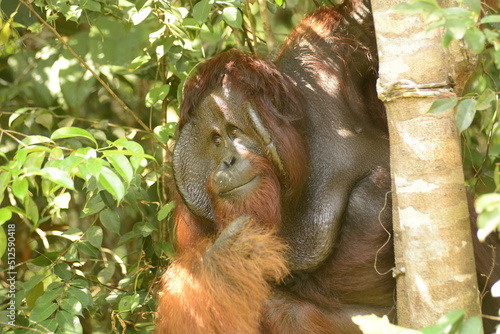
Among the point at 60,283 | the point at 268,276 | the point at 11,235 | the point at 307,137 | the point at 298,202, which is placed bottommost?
the point at 11,235

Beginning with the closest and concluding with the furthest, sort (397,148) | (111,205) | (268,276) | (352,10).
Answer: (397,148) < (268,276) < (352,10) < (111,205)

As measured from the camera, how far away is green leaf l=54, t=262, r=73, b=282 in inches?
124

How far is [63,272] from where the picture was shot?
3154mm

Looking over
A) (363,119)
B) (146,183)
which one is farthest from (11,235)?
(363,119)

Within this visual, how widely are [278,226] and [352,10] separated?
3.25ft

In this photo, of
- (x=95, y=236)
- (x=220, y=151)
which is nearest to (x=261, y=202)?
(x=220, y=151)

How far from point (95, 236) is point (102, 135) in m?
0.63

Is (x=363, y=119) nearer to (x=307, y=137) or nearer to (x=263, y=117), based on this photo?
(x=307, y=137)

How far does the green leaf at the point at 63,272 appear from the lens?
314cm

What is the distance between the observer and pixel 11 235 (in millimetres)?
3734

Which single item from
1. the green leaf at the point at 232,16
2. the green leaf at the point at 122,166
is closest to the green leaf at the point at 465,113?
the green leaf at the point at 122,166

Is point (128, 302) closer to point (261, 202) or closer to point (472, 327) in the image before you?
point (261, 202)

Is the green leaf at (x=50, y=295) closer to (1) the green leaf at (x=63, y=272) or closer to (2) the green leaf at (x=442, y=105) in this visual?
(1) the green leaf at (x=63, y=272)

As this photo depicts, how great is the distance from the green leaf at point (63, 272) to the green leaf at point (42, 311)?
1.04ft
